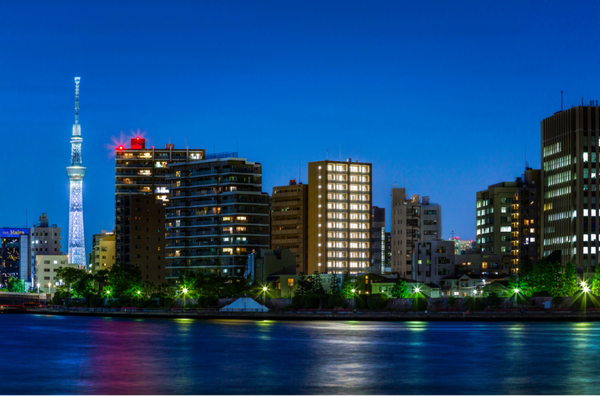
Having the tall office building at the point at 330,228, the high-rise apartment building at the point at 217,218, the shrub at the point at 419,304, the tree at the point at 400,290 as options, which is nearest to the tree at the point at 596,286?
the shrub at the point at 419,304

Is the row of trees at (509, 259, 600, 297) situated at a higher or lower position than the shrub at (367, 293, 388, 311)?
higher

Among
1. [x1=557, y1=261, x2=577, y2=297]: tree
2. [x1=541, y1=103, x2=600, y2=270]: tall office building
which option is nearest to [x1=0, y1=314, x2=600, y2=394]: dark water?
[x1=557, y1=261, x2=577, y2=297]: tree

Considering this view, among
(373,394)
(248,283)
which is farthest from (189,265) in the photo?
(373,394)

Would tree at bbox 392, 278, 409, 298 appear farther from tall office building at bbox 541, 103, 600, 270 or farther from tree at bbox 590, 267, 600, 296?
tall office building at bbox 541, 103, 600, 270

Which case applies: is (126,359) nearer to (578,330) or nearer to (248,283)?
(578,330)

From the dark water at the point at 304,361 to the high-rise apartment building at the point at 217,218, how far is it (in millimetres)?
72225

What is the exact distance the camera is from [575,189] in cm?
17312

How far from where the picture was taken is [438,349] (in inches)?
3179

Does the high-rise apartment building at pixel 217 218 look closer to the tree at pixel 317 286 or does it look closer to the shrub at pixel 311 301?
the tree at pixel 317 286

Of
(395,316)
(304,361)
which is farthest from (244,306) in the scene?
(304,361)

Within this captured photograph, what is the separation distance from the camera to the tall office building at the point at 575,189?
17012cm

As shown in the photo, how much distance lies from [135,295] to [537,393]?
12504cm

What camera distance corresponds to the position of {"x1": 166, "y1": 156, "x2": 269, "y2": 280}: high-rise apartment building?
180875 mm

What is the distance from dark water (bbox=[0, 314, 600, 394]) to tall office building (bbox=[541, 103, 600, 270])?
6375 centimetres
